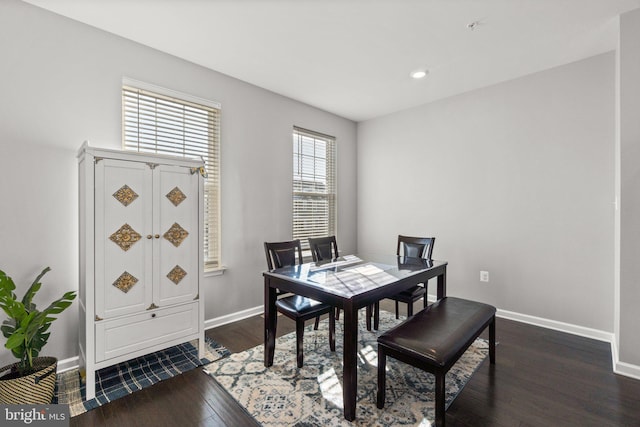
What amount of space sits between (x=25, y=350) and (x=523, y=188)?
4531 millimetres

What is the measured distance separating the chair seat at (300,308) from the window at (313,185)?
162 cm

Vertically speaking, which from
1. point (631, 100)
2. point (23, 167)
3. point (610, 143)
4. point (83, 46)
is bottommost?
point (23, 167)

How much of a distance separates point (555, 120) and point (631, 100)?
859 mm

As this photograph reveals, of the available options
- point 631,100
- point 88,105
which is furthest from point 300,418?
point 631,100

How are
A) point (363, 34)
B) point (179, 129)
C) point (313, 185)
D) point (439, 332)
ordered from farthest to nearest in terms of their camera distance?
point (313, 185) < point (179, 129) < point (363, 34) < point (439, 332)

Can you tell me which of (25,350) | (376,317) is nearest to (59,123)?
(25,350)

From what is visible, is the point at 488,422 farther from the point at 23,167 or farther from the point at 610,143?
the point at 23,167

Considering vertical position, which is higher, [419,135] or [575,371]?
[419,135]

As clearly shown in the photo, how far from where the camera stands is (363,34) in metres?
2.49

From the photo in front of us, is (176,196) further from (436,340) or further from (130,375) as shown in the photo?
(436,340)

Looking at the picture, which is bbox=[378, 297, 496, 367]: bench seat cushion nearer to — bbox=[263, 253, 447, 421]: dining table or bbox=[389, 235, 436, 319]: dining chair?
bbox=[263, 253, 447, 421]: dining table

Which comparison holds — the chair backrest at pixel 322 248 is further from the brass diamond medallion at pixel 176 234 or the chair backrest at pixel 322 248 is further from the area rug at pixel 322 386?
the brass diamond medallion at pixel 176 234

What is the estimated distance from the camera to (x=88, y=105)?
2412 millimetres

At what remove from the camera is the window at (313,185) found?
4078 mm
